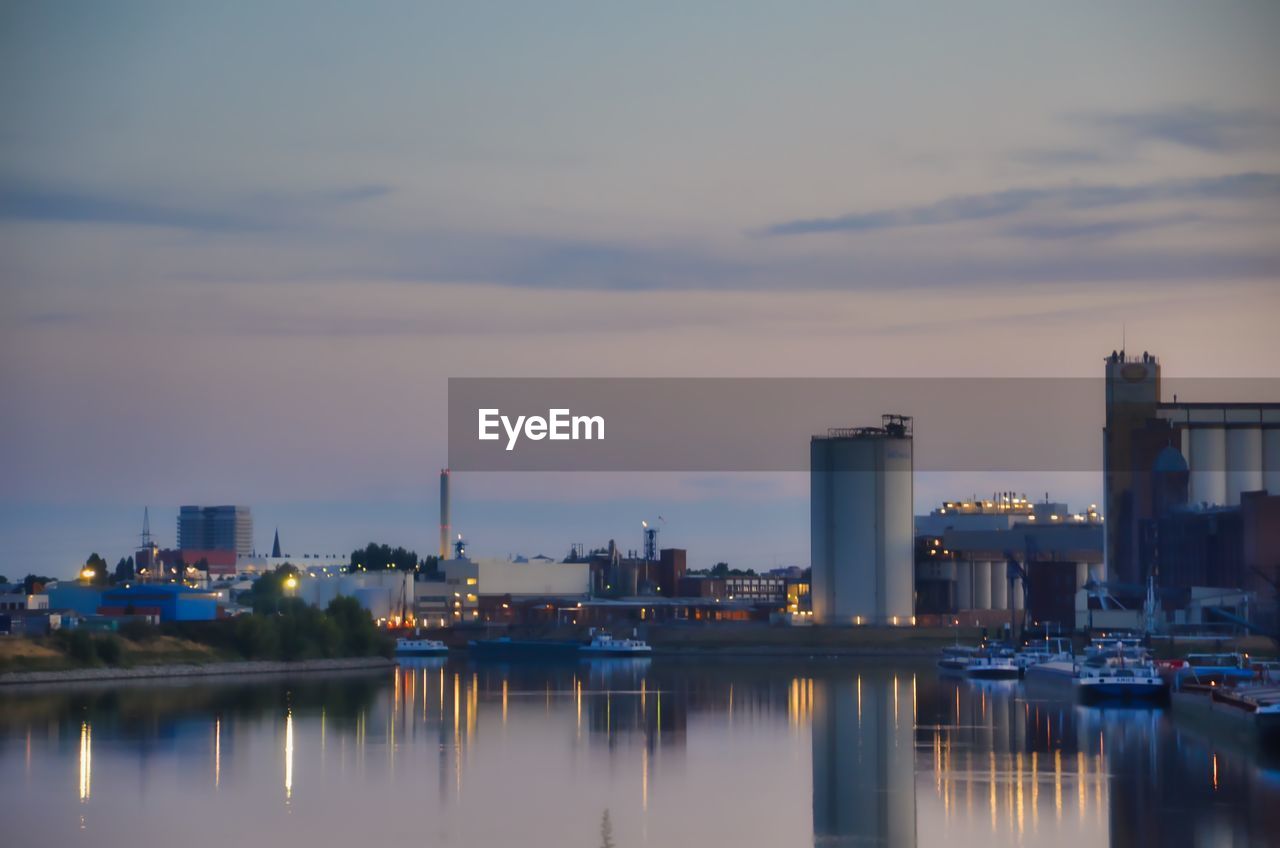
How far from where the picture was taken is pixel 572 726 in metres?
47.9

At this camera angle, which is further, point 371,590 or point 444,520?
point 444,520

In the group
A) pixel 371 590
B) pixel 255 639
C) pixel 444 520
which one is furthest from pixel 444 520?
pixel 255 639

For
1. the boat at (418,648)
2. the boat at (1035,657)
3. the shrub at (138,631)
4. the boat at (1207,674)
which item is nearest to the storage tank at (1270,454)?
the boat at (1035,657)

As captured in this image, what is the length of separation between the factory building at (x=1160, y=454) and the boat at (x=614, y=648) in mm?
25094

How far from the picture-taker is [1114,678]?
56.8 m

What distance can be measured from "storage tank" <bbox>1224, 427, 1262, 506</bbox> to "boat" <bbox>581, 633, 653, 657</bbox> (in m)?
31.6

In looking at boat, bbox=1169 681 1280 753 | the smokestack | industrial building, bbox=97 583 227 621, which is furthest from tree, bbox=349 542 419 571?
boat, bbox=1169 681 1280 753

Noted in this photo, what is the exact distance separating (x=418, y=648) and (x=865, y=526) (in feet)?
81.5

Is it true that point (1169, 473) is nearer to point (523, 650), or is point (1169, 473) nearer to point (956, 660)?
point (956, 660)

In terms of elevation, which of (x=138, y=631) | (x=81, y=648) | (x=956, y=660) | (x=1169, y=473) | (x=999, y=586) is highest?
(x=1169, y=473)

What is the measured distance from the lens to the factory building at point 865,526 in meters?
96.1

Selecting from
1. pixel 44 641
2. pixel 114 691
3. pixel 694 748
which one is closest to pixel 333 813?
pixel 694 748

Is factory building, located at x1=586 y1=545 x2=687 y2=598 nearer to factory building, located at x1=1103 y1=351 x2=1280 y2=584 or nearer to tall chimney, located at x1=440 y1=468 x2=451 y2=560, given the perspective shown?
tall chimney, located at x1=440 y1=468 x2=451 y2=560

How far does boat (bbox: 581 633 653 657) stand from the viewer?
10138 cm
